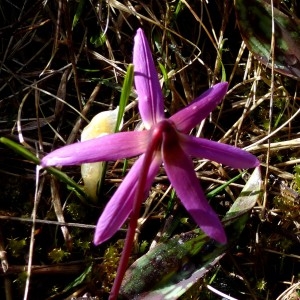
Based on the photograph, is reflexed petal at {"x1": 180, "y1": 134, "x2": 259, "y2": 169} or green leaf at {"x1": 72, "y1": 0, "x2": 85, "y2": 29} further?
green leaf at {"x1": 72, "y1": 0, "x2": 85, "y2": 29}

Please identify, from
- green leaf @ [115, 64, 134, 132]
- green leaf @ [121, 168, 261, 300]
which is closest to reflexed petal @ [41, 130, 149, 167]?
green leaf @ [115, 64, 134, 132]

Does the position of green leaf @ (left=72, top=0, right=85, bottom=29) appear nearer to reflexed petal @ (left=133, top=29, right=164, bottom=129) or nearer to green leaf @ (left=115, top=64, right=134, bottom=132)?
green leaf @ (left=115, top=64, right=134, bottom=132)

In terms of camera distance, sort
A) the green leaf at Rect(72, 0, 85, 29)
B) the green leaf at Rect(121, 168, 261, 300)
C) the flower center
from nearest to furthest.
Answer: the flower center
the green leaf at Rect(121, 168, 261, 300)
the green leaf at Rect(72, 0, 85, 29)

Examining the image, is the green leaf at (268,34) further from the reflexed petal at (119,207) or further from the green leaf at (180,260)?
the reflexed petal at (119,207)

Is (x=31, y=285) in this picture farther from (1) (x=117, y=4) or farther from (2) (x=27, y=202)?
(1) (x=117, y=4)

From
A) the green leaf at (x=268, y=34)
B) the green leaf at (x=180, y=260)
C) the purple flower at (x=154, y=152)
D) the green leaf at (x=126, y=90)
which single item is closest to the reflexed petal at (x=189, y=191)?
the purple flower at (x=154, y=152)

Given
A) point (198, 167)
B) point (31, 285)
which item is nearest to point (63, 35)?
point (198, 167)

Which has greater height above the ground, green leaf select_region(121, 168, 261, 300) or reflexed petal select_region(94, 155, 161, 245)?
reflexed petal select_region(94, 155, 161, 245)
